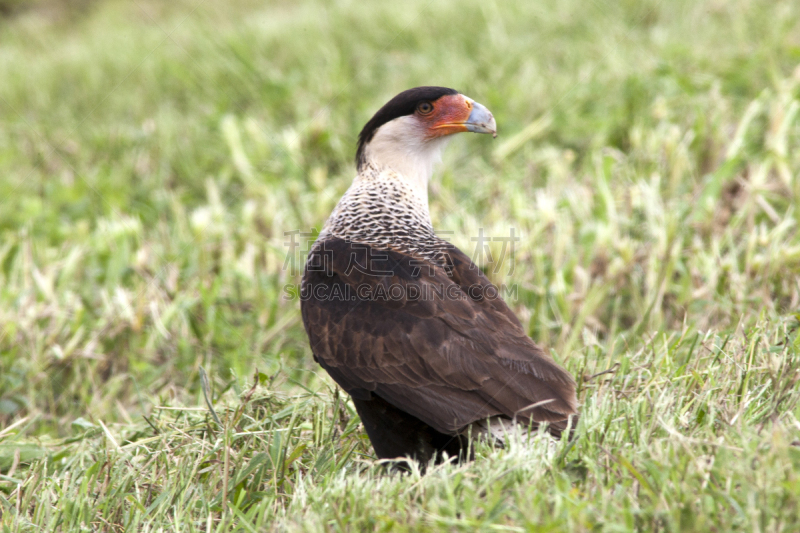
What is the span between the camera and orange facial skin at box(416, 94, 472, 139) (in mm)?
3090

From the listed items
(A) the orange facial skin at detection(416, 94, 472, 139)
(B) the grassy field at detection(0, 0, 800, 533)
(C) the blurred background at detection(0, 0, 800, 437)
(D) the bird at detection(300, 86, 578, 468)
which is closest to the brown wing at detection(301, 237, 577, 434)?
(D) the bird at detection(300, 86, 578, 468)

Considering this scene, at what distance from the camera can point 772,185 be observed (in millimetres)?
4129

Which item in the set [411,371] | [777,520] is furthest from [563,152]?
[777,520]

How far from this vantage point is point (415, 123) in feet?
10.2

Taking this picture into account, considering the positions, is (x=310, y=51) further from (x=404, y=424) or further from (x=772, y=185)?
(x=404, y=424)

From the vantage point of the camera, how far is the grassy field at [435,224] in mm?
1987

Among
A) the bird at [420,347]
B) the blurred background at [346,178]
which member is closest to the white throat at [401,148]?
the bird at [420,347]

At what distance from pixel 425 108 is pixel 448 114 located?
0.10 metres

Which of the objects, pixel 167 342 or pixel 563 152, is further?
pixel 563 152

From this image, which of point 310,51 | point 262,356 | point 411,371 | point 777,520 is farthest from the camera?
point 310,51

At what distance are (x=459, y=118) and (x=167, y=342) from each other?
192 centimetres

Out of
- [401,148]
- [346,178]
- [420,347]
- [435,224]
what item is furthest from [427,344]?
[346,178]

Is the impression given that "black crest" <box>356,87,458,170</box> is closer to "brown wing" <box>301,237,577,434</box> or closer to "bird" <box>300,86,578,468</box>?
"bird" <box>300,86,578,468</box>

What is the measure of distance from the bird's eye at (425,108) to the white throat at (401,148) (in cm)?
5
